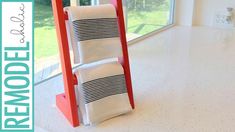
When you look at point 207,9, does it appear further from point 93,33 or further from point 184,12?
point 93,33

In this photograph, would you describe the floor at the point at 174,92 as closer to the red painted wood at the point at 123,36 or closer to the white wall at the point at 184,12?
the red painted wood at the point at 123,36

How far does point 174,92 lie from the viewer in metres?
1.84

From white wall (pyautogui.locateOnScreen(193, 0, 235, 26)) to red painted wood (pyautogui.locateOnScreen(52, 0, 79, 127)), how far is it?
9.80 ft

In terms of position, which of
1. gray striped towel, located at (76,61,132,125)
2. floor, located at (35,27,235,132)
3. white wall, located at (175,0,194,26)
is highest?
white wall, located at (175,0,194,26)

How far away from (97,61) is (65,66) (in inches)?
6.7

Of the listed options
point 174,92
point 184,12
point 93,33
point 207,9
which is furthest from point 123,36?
point 207,9

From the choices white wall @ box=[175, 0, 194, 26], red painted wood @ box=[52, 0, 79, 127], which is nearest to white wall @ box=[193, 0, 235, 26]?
white wall @ box=[175, 0, 194, 26]

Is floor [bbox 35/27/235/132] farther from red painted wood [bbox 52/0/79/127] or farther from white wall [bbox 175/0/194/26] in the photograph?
white wall [bbox 175/0/194/26]

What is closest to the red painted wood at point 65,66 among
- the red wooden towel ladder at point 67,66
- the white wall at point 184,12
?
the red wooden towel ladder at point 67,66

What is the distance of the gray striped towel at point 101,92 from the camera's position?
141 cm

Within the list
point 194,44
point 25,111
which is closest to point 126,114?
point 25,111

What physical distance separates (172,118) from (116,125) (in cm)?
33

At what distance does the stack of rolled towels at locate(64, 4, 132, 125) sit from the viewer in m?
1.35

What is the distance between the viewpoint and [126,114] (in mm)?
1562
